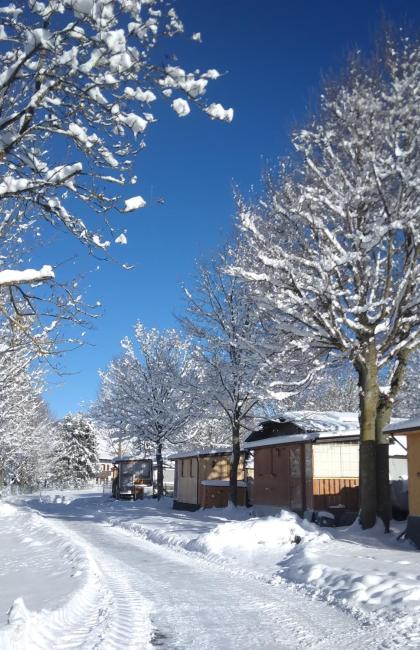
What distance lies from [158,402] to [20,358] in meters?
17.4

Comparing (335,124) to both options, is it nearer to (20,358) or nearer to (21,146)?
(21,146)

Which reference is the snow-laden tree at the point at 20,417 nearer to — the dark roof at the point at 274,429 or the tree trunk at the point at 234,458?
the tree trunk at the point at 234,458

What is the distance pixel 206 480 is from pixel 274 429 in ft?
18.5

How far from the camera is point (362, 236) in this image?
14.7m

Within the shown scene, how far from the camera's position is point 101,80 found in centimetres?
595

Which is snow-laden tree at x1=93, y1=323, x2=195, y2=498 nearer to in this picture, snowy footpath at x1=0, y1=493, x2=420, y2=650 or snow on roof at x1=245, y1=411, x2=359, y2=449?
snow on roof at x1=245, y1=411, x2=359, y2=449

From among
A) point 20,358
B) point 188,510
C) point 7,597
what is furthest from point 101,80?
point 188,510

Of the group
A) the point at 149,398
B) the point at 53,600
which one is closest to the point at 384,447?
the point at 53,600

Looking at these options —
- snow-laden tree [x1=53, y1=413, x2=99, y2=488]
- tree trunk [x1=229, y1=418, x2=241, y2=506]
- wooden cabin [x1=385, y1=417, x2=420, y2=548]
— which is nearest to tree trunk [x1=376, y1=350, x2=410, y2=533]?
wooden cabin [x1=385, y1=417, x2=420, y2=548]

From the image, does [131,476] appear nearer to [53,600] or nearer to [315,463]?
[315,463]

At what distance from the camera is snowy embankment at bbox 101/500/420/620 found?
8764 mm

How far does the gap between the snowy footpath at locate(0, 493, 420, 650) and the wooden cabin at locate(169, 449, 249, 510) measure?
13079 mm

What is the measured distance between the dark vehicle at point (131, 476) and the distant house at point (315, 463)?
20.4m

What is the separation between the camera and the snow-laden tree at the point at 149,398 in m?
38.0
